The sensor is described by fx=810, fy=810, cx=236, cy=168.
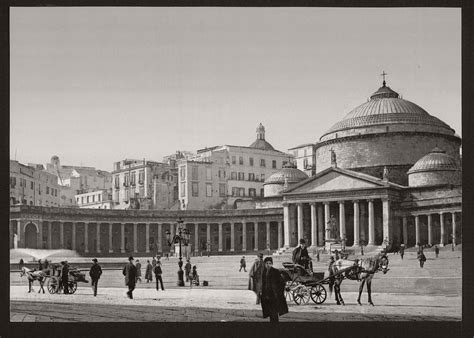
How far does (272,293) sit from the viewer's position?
18516mm

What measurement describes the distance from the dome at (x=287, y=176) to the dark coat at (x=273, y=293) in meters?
32.8

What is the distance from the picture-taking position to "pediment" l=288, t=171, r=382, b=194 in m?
51.2

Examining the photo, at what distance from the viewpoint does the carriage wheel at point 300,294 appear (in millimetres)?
20688

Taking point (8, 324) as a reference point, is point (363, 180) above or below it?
above

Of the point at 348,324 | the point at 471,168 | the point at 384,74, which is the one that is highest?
the point at 384,74

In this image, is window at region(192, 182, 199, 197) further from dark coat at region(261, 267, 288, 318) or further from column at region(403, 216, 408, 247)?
dark coat at region(261, 267, 288, 318)

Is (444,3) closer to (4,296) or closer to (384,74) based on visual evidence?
(384,74)

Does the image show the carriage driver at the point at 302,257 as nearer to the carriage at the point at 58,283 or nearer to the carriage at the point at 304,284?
the carriage at the point at 304,284

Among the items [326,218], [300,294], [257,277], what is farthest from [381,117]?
[257,277]

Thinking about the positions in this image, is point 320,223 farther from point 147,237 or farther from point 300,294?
point 300,294

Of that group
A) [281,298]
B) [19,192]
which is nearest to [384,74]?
[281,298]

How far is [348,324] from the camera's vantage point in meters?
18.4

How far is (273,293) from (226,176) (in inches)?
1126

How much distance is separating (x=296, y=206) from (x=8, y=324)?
3618 cm
